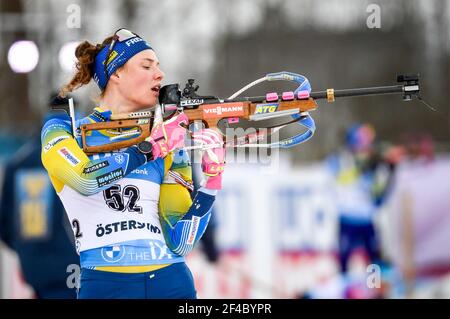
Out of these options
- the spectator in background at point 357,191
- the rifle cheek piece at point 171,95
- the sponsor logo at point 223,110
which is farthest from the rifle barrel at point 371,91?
Answer: the spectator in background at point 357,191

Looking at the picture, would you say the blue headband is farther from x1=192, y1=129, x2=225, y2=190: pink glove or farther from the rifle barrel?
the rifle barrel

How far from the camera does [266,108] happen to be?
180 inches

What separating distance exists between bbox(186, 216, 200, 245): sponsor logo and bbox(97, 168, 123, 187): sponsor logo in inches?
16.6

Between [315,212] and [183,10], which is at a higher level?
[183,10]

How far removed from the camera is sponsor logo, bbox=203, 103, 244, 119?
4.55 m

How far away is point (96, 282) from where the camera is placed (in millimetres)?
4504

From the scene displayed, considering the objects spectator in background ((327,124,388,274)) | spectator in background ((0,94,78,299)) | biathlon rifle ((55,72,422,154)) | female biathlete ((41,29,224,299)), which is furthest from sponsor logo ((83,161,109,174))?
spectator in background ((327,124,388,274))

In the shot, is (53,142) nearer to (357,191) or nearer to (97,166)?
(97,166)

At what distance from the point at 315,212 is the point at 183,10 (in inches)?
336

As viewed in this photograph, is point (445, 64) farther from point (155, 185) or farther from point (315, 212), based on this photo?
point (155, 185)

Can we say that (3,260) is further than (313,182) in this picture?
No
